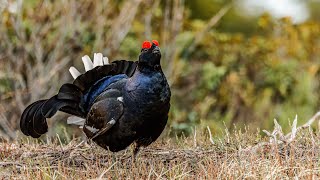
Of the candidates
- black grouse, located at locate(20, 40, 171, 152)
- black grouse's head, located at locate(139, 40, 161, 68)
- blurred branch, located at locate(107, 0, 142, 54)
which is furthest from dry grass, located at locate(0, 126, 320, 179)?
blurred branch, located at locate(107, 0, 142, 54)

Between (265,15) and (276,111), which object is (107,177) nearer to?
(276,111)

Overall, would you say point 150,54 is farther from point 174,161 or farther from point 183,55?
point 183,55

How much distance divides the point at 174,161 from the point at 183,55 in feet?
15.4

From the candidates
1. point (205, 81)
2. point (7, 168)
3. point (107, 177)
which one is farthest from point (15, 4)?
point (107, 177)

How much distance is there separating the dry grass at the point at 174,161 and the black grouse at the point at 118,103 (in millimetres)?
191

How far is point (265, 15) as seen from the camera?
11094mm

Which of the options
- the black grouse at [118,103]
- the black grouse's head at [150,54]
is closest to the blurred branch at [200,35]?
the black grouse at [118,103]

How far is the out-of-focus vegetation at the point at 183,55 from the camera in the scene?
9.02m

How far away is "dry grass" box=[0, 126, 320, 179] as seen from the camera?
4.87 meters

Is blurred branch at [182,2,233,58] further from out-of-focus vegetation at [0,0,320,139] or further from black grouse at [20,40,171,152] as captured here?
black grouse at [20,40,171,152]

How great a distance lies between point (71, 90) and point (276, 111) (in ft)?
14.5

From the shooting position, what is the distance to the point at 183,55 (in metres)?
9.93

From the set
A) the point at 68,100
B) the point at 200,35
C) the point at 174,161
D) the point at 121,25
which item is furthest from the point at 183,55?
the point at 174,161

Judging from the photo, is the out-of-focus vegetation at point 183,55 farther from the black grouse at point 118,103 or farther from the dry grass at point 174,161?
the dry grass at point 174,161
